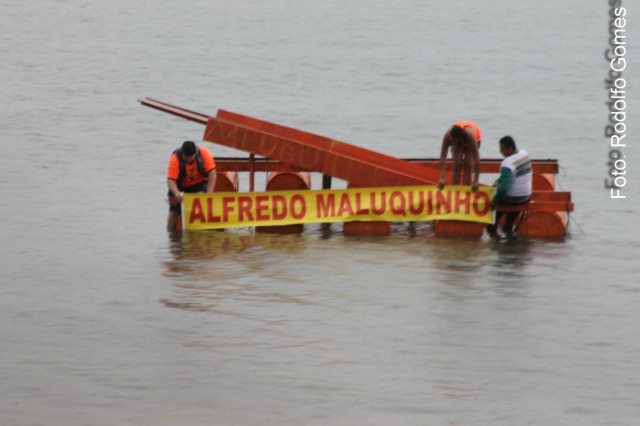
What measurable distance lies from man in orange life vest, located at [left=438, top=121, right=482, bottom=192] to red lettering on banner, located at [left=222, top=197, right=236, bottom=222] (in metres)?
2.82

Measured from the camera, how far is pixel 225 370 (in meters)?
13.6

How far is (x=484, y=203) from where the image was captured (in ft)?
64.5

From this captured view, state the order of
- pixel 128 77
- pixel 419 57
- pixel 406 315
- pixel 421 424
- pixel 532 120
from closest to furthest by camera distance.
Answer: pixel 421 424 → pixel 406 315 → pixel 532 120 → pixel 128 77 → pixel 419 57

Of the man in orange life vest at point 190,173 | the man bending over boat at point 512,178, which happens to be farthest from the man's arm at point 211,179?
the man bending over boat at point 512,178

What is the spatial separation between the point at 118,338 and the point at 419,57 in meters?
37.5

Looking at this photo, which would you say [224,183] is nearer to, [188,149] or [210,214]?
[210,214]

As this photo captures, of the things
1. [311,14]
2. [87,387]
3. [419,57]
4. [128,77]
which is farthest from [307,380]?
[311,14]

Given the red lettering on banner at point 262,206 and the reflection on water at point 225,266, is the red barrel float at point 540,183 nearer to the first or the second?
the reflection on water at point 225,266

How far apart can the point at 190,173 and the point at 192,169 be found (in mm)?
63

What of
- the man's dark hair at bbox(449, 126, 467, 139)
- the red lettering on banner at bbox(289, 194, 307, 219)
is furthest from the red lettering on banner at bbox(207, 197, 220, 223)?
the man's dark hair at bbox(449, 126, 467, 139)

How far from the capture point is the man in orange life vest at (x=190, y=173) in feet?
64.8

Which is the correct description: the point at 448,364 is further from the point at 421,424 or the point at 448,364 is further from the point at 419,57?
the point at 419,57

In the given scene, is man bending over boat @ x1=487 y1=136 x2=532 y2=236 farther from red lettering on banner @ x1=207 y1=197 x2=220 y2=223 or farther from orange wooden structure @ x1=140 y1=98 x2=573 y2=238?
red lettering on banner @ x1=207 y1=197 x2=220 y2=223

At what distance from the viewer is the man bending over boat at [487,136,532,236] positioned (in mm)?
19094
